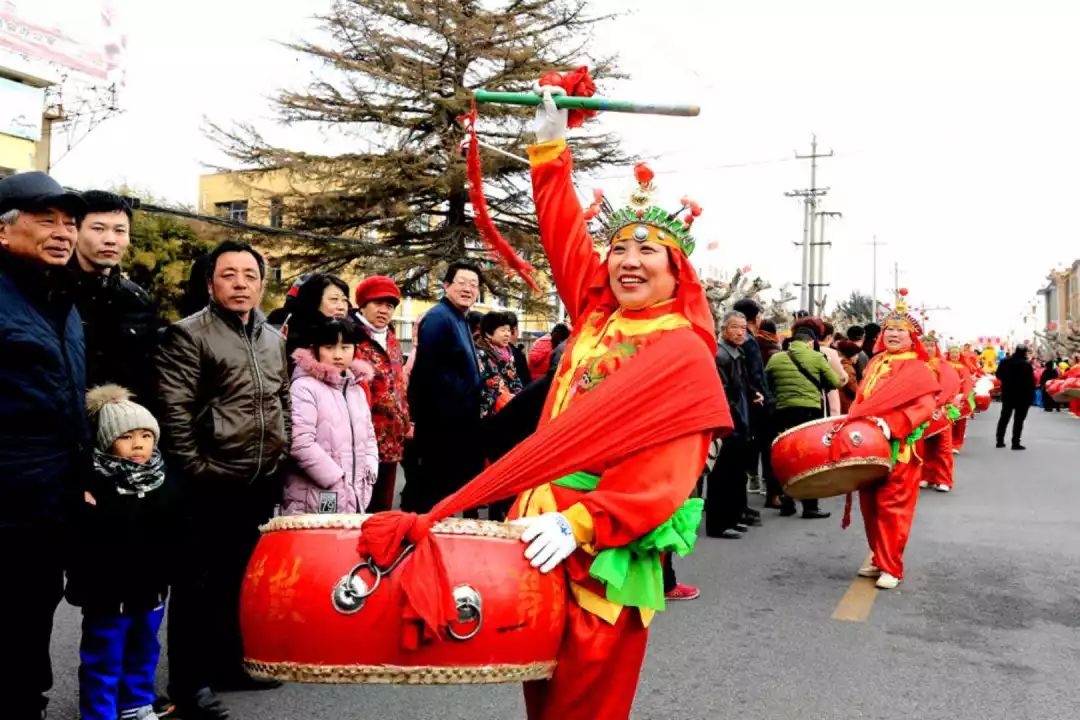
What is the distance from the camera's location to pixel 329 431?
4.39 m

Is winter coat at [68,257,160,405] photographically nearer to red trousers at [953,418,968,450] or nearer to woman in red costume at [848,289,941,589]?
woman in red costume at [848,289,941,589]

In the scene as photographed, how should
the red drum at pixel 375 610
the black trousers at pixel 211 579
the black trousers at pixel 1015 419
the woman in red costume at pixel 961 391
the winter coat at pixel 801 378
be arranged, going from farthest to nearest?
the black trousers at pixel 1015 419, the woman in red costume at pixel 961 391, the winter coat at pixel 801 378, the black trousers at pixel 211 579, the red drum at pixel 375 610

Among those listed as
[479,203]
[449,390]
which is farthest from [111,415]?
[449,390]

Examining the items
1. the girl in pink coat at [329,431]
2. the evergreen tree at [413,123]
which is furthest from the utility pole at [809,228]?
the girl in pink coat at [329,431]

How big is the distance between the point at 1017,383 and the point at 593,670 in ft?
56.3

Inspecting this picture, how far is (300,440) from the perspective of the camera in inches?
167

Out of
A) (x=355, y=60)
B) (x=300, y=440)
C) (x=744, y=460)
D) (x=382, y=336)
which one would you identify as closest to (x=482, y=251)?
(x=355, y=60)

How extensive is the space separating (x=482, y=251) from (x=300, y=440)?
19240 millimetres

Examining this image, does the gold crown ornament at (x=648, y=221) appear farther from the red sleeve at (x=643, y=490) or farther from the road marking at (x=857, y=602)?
the road marking at (x=857, y=602)

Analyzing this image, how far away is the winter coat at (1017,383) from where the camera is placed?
17.1 m

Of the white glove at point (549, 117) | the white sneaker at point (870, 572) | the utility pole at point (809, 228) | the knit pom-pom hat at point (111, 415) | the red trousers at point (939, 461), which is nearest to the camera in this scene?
the white glove at point (549, 117)

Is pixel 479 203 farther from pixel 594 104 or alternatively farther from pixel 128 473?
pixel 128 473

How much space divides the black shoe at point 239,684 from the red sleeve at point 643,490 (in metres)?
2.52

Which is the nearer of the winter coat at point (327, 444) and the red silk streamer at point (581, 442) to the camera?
the red silk streamer at point (581, 442)
